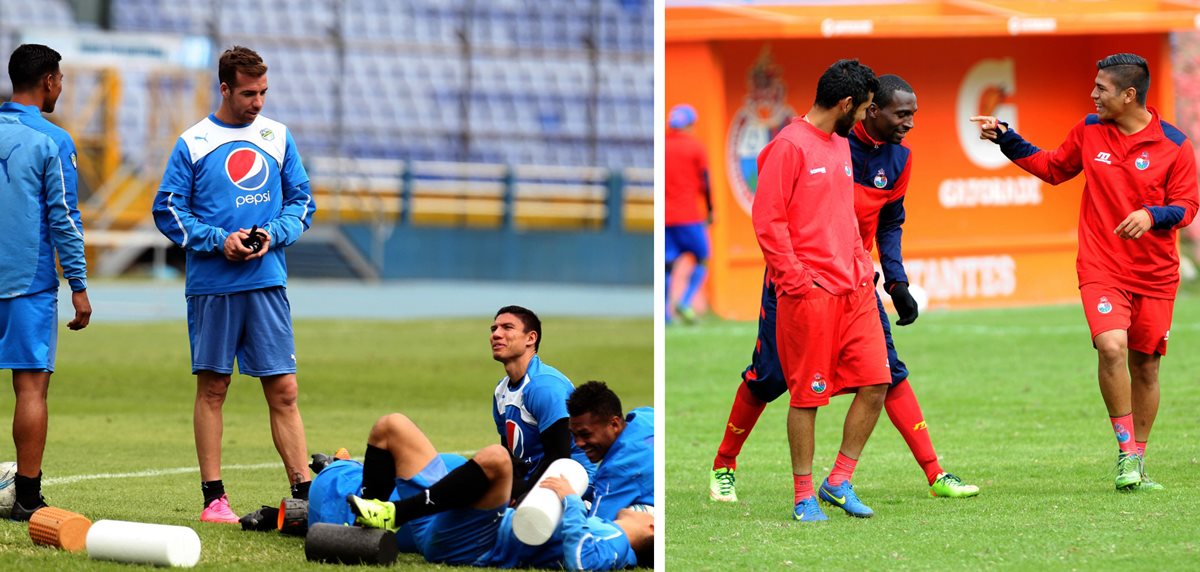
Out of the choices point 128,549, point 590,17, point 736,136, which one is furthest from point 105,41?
point 128,549

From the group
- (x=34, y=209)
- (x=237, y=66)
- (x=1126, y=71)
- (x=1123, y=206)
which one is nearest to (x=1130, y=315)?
(x=1123, y=206)

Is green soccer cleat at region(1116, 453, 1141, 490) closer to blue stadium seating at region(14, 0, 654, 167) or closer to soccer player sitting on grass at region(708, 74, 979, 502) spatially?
soccer player sitting on grass at region(708, 74, 979, 502)

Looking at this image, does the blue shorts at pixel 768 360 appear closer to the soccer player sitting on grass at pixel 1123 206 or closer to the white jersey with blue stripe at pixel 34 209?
the soccer player sitting on grass at pixel 1123 206

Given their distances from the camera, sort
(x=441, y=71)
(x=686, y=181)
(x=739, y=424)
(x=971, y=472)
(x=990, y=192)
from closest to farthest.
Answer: (x=739, y=424) → (x=971, y=472) → (x=686, y=181) → (x=990, y=192) → (x=441, y=71)

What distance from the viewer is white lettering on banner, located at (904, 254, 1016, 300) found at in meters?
17.7

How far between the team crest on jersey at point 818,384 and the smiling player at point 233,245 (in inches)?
82.5

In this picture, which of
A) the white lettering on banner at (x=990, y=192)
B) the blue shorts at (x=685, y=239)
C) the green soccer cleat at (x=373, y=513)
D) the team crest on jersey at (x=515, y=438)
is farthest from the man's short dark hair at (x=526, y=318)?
the white lettering on banner at (x=990, y=192)

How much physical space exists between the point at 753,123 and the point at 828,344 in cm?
1125

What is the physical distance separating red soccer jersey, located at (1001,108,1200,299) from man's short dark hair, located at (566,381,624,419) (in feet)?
7.68

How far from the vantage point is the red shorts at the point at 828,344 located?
6.50m

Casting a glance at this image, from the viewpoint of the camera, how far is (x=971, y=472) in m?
7.97

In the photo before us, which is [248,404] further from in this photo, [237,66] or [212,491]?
[237,66]

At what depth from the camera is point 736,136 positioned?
17.7 meters

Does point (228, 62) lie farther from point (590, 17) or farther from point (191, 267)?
point (590, 17)
